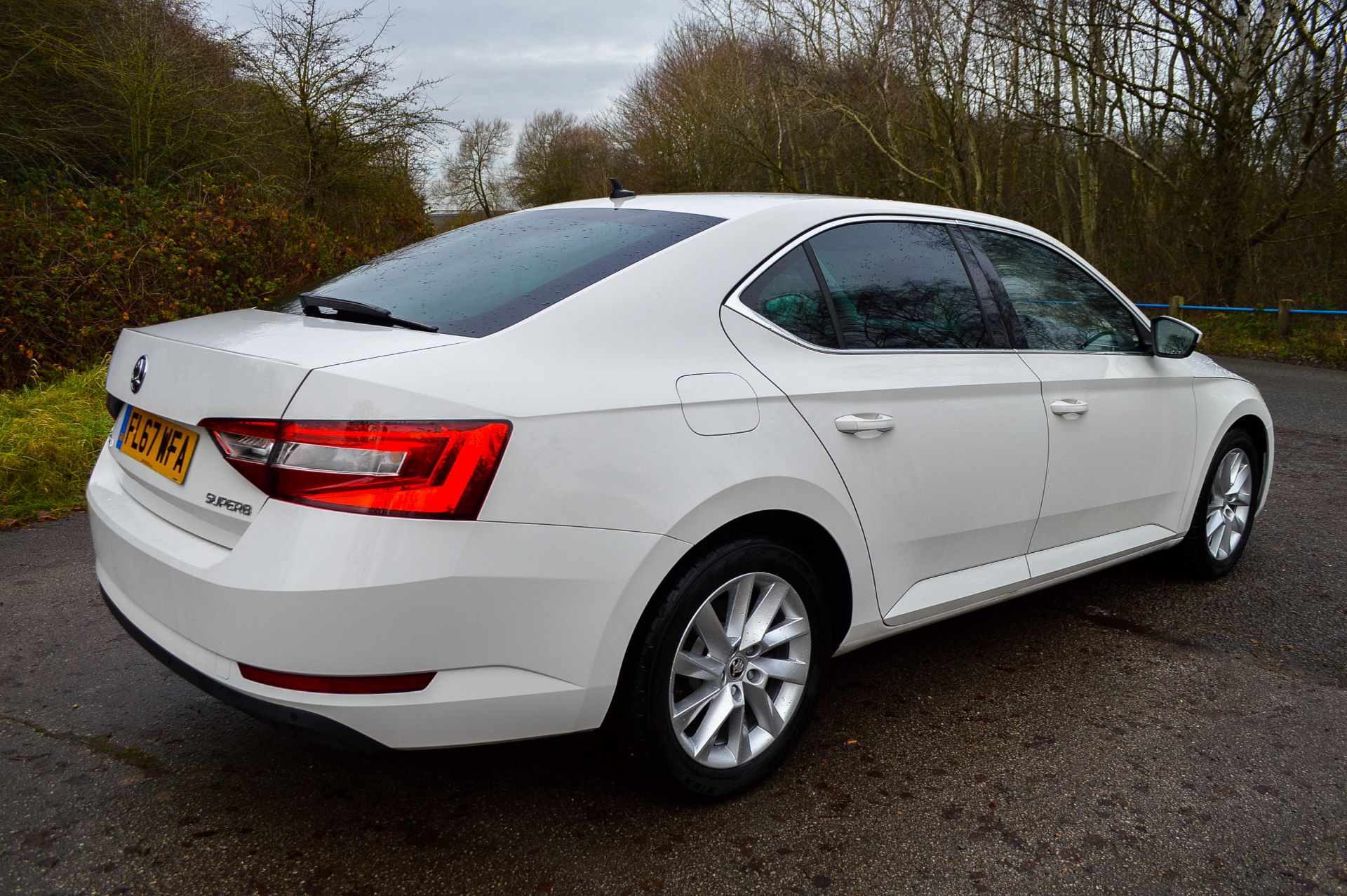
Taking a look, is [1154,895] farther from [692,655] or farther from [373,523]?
[373,523]

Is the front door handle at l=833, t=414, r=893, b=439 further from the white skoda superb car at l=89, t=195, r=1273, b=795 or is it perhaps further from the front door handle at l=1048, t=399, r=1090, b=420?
the front door handle at l=1048, t=399, r=1090, b=420

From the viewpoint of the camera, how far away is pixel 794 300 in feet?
9.25

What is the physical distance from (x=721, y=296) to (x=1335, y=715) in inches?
95.5

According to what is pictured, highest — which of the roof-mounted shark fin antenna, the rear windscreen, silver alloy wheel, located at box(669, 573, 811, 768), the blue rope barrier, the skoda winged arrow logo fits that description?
the roof-mounted shark fin antenna

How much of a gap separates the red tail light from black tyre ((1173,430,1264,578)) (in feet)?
11.3

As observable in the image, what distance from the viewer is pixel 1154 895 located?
2277mm

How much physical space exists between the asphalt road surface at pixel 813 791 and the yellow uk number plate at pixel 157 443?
33.7 inches

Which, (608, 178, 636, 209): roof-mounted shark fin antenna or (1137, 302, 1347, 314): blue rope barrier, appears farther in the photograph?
(1137, 302, 1347, 314): blue rope barrier

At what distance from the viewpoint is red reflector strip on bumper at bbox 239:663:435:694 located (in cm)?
206

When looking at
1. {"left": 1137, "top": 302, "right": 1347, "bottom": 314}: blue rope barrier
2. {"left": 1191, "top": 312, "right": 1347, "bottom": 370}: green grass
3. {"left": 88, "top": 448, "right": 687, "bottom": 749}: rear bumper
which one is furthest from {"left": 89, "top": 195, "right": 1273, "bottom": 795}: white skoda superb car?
{"left": 1137, "top": 302, "right": 1347, "bottom": 314}: blue rope barrier

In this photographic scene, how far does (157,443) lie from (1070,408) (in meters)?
2.83

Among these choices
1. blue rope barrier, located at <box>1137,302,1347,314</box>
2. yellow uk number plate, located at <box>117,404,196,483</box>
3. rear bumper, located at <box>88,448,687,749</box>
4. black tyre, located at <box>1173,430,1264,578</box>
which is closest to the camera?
rear bumper, located at <box>88,448,687,749</box>

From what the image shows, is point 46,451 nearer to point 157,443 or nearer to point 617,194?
point 157,443

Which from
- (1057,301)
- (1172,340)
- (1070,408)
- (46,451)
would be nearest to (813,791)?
(1070,408)
